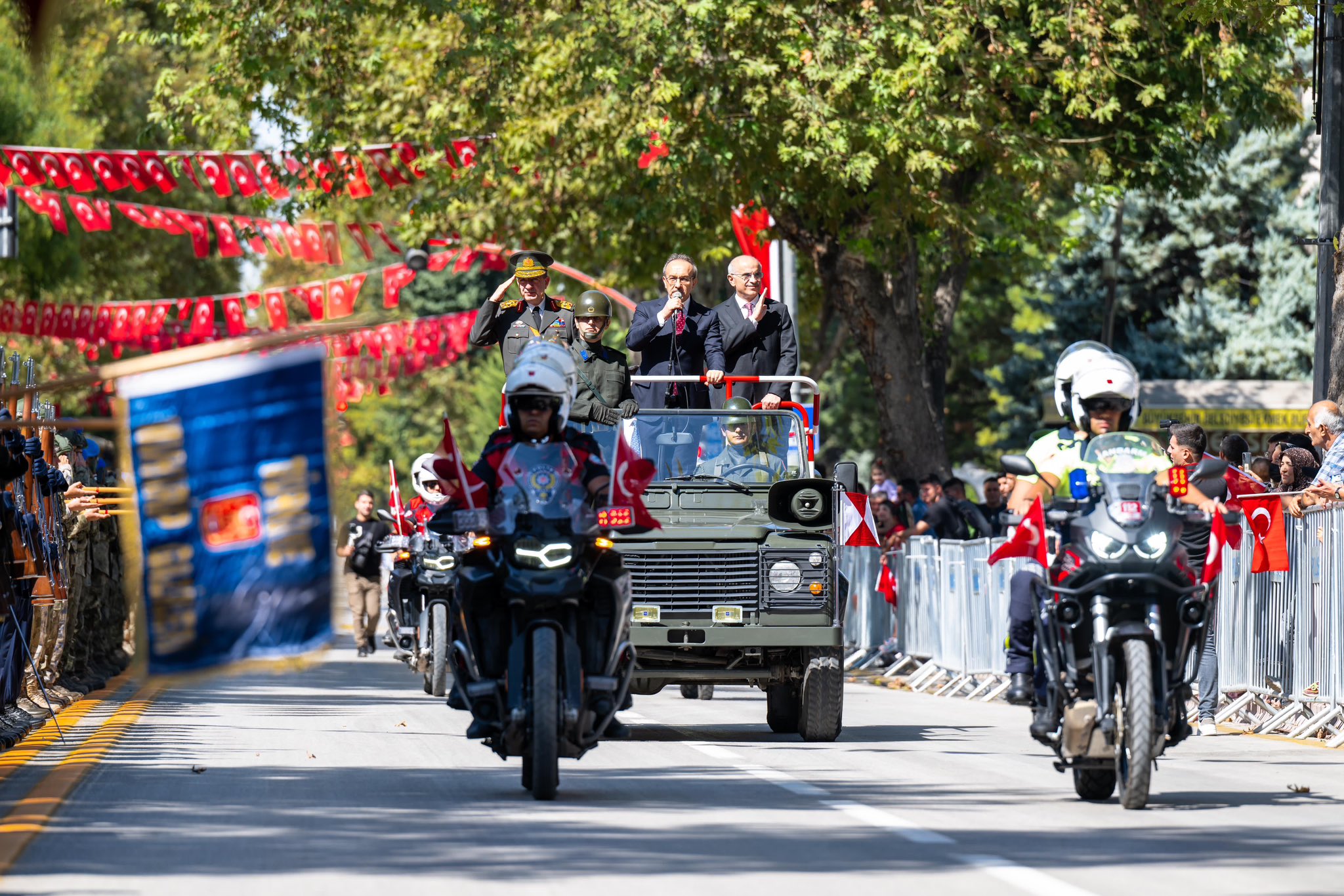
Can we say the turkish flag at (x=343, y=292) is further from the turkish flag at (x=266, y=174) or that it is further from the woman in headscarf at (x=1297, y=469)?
the woman in headscarf at (x=1297, y=469)

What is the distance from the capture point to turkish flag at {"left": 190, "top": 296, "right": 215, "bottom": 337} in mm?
40531

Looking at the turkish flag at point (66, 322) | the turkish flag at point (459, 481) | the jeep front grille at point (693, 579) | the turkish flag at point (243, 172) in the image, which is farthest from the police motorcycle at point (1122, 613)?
the turkish flag at point (66, 322)

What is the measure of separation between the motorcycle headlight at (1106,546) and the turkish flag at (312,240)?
81.2 feet

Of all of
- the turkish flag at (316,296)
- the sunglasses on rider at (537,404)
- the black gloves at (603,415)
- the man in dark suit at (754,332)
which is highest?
the turkish flag at (316,296)

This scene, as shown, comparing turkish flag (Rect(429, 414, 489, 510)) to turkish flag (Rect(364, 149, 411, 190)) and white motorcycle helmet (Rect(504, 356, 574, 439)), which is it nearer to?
white motorcycle helmet (Rect(504, 356, 574, 439))

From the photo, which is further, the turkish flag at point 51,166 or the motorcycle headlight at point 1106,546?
the turkish flag at point 51,166

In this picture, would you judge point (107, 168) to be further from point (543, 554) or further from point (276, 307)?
point (543, 554)

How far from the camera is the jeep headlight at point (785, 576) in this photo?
15406 millimetres

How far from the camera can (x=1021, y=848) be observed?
947 cm

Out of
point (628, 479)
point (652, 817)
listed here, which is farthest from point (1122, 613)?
point (628, 479)

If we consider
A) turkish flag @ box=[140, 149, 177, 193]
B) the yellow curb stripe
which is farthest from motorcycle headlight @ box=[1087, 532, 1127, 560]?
turkish flag @ box=[140, 149, 177, 193]

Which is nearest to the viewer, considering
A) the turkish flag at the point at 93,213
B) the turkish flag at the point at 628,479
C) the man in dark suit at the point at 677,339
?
the turkish flag at the point at 628,479

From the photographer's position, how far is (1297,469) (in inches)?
680

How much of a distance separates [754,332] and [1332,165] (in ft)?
21.1
